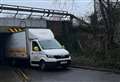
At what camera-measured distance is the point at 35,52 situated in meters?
25.8

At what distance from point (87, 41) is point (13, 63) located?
21.6ft

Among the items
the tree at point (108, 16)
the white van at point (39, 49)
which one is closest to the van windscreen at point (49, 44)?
the white van at point (39, 49)

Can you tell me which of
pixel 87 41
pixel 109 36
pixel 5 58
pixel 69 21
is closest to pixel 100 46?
pixel 109 36

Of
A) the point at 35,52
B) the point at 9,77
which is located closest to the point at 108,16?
the point at 35,52

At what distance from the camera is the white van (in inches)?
963

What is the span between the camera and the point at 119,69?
22422mm

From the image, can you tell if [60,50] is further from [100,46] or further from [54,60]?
[100,46]

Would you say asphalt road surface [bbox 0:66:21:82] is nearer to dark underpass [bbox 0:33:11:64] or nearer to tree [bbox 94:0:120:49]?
tree [bbox 94:0:120:49]

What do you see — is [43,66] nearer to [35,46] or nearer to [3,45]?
[35,46]

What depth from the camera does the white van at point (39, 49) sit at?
2445 centimetres

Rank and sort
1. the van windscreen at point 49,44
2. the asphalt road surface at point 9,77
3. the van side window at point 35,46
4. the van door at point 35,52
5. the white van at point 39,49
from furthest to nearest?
1. the van side window at point 35,46
2. the van windscreen at point 49,44
3. the van door at point 35,52
4. the white van at point 39,49
5. the asphalt road surface at point 9,77

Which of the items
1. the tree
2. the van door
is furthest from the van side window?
the tree

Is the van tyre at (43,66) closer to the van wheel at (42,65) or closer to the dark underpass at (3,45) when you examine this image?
the van wheel at (42,65)

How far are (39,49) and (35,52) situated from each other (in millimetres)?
412
